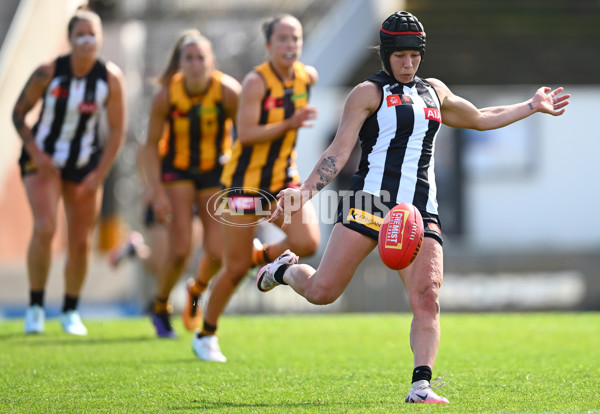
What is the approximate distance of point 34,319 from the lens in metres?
8.62

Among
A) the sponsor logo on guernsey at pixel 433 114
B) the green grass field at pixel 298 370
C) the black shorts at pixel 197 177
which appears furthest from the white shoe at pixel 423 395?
the black shorts at pixel 197 177

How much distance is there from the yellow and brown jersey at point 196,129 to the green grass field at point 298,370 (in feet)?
4.87

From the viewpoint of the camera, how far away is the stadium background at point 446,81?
17.3 meters

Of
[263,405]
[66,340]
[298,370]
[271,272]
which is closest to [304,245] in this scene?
[298,370]

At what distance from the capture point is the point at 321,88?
1819 cm

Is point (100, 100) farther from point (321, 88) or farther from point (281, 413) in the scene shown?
point (321, 88)

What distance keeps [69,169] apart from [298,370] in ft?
10.2

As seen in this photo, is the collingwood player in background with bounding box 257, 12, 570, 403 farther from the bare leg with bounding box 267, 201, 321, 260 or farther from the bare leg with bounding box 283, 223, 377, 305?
the bare leg with bounding box 267, 201, 321, 260

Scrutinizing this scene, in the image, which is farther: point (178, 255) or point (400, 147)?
point (178, 255)

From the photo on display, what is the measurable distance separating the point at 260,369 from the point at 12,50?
10761 mm

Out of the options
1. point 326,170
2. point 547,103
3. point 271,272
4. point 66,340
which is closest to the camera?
point 326,170

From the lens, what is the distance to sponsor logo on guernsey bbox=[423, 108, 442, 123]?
5418mm

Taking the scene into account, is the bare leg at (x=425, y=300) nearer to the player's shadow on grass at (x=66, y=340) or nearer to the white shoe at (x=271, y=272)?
the white shoe at (x=271, y=272)

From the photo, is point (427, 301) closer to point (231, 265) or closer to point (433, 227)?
point (433, 227)
